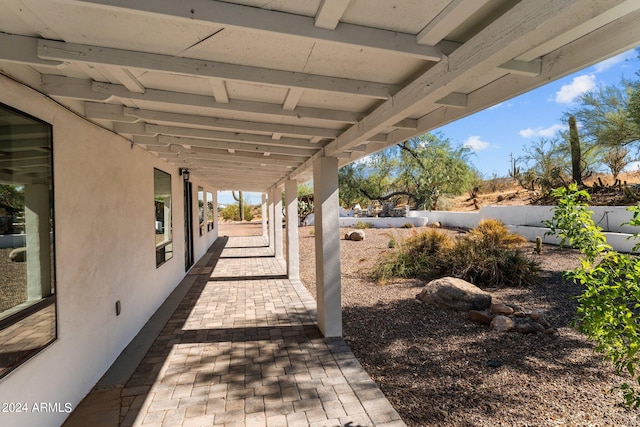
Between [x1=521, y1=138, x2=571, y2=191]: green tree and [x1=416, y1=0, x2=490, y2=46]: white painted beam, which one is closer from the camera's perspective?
[x1=416, y1=0, x2=490, y2=46]: white painted beam

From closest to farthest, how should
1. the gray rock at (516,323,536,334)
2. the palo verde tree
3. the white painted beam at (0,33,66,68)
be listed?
the white painted beam at (0,33,66,68)
the gray rock at (516,323,536,334)
the palo verde tree

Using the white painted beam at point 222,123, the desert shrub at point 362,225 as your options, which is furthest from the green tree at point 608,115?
the white painted beam at point 222,123

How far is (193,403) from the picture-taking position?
2928 millimetres

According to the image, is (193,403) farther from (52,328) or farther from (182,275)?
(182,275)

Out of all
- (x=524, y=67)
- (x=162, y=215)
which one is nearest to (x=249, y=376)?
(x=524, y=67)

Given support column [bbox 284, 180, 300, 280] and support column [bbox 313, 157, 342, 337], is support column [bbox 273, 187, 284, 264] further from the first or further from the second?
support column [bbox 313, 157, 342, 337]

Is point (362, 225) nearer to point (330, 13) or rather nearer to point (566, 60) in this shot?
point (566, 60)

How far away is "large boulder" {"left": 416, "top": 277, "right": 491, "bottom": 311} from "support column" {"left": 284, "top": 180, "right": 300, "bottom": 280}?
3232mm

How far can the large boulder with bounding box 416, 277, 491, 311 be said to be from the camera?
529 cm

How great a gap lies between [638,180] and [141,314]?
28.0 meters

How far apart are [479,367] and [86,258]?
4070mm

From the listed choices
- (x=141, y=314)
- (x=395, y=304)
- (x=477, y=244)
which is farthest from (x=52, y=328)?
(x=477, y=244)

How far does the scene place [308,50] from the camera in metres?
1.99

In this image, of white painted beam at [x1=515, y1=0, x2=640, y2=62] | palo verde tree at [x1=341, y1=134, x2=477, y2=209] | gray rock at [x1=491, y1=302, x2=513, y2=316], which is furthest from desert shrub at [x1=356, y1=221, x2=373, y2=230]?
white painted beam at [x1=515, y1=0, x2=640, y2=62]
